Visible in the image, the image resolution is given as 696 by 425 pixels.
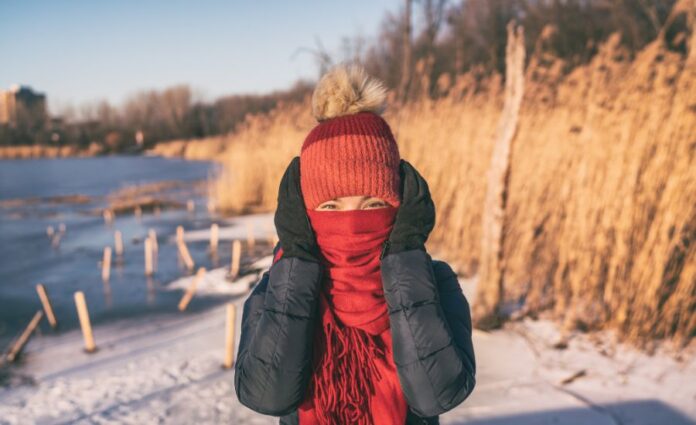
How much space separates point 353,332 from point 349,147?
19.3 inches

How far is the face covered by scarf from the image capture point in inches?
48.1

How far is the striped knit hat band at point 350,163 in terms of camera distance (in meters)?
1.22

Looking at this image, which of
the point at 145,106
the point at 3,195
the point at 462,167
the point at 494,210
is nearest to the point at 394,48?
the point at 3,195

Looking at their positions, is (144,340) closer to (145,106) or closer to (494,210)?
(494,210)

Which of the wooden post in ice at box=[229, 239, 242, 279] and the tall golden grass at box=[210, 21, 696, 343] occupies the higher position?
the tall golden grass at box=[210, 21, 696, 343]

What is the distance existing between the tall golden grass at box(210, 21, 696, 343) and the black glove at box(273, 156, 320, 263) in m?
2.61

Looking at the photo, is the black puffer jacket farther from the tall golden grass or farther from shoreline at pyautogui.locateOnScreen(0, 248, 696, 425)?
the tall golden grass

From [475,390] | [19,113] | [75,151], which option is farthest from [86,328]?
[19,113]

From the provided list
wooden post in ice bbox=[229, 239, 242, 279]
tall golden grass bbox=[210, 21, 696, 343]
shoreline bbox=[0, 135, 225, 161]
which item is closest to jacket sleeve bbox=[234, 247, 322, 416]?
tall golden grass bbox=[210, 21, 696, 343]

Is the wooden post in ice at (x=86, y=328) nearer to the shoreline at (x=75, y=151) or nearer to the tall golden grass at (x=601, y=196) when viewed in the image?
the tall golden grass at (x=601, y=196)

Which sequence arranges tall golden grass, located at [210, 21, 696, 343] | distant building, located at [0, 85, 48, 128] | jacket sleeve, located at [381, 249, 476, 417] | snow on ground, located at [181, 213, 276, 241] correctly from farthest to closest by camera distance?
distant building, located at [0, 85, 48, 128] < snow on ground, located at [181, 213, 276, 241] < tall golden grass, located at [210, 21, 696, 343] < jacket sleeve, located at [381, 249, 476, 417]

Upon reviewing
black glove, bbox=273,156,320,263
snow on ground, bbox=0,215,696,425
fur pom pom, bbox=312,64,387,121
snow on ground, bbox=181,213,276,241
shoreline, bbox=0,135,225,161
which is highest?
fur pom pom, bbox=312,64,387,121

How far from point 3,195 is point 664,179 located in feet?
59.5

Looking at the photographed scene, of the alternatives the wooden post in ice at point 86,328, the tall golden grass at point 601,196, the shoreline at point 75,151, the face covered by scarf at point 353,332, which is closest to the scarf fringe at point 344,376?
the face covered by scarf at point 353,332
